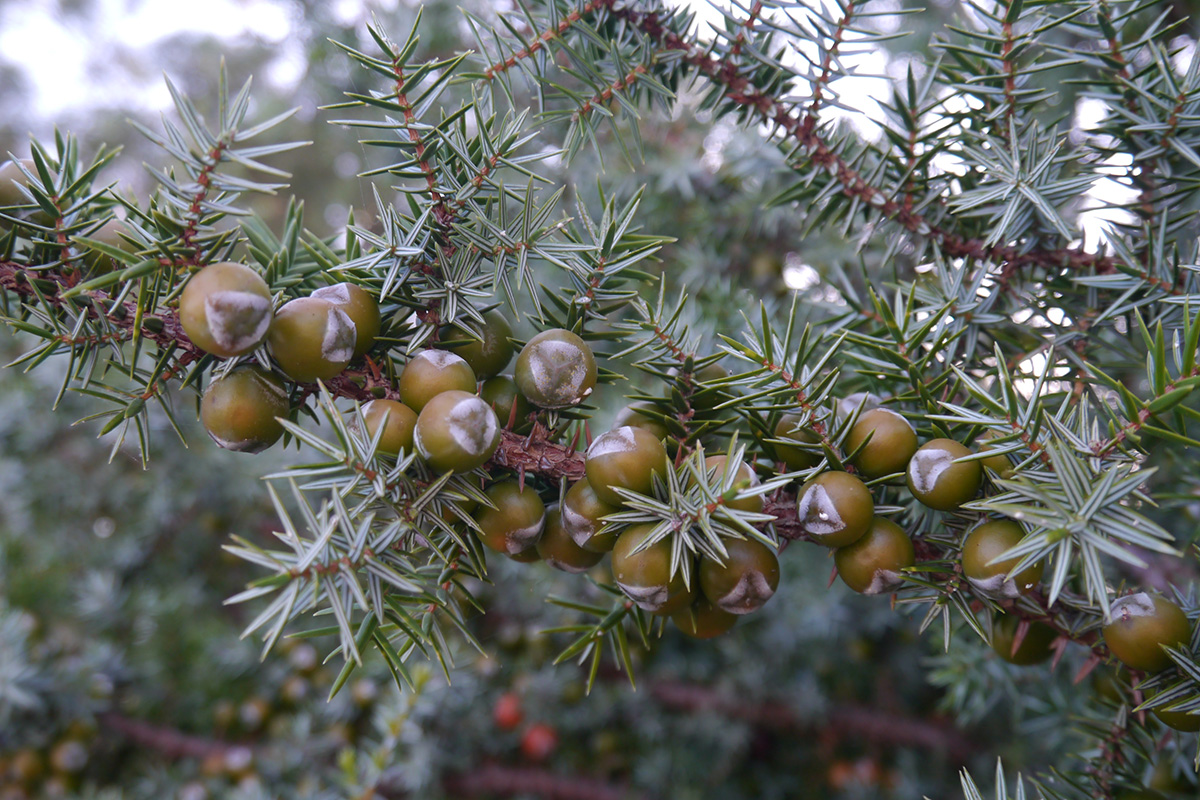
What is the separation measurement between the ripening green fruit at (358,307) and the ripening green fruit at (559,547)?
0.91 feet

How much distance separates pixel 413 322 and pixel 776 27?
23.4 inches

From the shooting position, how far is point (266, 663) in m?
2.05

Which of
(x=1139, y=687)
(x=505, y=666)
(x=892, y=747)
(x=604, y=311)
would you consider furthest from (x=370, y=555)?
(x=892, y=747)

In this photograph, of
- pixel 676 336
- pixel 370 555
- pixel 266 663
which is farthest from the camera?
pixel 266 663

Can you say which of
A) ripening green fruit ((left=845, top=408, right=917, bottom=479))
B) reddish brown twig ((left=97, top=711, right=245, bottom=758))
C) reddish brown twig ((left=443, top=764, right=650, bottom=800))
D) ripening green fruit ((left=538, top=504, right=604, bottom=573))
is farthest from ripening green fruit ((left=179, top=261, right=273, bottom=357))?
reddish brown twig ((left=97, top=711, right=245, bottom=758))

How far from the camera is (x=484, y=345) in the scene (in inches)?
30.1

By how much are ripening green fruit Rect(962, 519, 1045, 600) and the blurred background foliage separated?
0.83 metres

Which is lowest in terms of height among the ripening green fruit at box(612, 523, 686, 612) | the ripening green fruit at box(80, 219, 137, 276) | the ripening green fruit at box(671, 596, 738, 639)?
the ripening green fruit at box(671, 596, 738, 639)

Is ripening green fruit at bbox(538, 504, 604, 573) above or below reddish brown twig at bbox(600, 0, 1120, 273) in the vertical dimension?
below

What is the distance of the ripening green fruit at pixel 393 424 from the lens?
2.18ft

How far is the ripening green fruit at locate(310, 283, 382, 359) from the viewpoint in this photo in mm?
696

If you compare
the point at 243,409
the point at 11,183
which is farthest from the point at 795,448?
the point at 11,183

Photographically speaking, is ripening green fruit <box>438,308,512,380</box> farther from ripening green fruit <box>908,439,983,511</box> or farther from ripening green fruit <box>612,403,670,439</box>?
ripening green fruit <box>908,439,983,511</box>

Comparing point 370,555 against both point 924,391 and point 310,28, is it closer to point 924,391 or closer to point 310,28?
point 924,391
